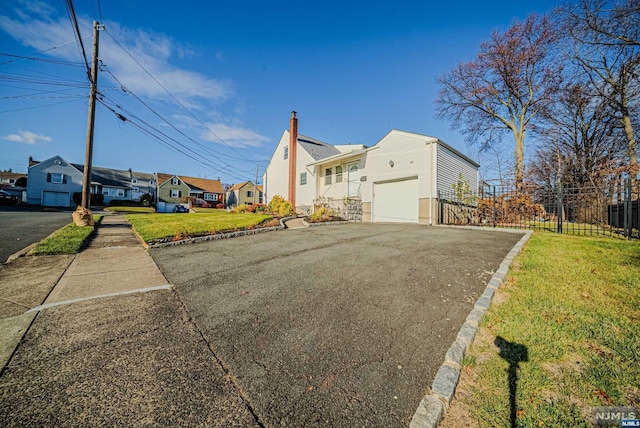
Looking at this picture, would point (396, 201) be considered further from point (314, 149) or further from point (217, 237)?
point (217, 237)

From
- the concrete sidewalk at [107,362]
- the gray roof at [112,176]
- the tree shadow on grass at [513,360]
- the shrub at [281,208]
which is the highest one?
the gray roof at [112,176]

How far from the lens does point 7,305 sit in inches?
130

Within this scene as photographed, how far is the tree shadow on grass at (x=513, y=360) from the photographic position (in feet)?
5.53

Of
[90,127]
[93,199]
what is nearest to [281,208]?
[90,127]

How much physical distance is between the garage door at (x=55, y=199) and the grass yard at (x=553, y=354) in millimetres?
51838

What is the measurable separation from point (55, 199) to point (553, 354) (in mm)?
52945

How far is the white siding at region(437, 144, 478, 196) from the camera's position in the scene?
39.5 feet

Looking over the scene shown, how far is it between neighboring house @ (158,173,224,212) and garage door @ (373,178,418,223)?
41.8 m

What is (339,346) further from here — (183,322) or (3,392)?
(3,392)

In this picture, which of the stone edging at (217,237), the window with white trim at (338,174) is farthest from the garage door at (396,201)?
the stone edging at (217,237)

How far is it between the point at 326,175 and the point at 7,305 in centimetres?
1601

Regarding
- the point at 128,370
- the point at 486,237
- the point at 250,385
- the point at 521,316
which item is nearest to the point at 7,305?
the point at 128,370

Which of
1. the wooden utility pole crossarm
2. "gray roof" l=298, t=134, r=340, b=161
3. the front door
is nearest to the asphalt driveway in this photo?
the wooden utility pole crossarm

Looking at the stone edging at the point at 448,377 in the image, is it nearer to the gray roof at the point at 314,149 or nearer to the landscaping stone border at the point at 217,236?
the landscaping stone border at the point at 217,236
